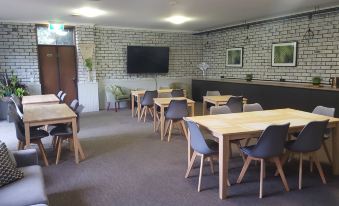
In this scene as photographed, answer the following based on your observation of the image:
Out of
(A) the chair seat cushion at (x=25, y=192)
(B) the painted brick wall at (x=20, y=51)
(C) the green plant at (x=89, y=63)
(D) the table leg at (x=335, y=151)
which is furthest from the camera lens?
(C) the green plant at (x=89, y=63)

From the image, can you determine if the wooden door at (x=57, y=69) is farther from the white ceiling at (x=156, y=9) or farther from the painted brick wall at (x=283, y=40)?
the painted brick wall at (x=283, y=40)

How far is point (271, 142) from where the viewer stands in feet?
8.79

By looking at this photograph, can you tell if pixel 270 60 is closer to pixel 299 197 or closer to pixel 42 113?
pixel 299 197

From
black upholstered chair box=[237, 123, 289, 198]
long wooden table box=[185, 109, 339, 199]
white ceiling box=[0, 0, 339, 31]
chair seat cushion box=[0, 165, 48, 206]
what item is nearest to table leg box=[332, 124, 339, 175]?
long wooden table box=[185, 109, 339, 199]

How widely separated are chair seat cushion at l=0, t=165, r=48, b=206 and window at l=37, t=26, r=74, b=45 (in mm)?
5952

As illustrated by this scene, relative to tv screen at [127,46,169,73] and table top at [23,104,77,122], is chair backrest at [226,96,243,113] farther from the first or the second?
tv screen at [127,46,169,73]

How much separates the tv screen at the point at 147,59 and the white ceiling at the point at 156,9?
1.63 metres

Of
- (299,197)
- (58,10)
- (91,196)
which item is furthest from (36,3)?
(299,197)

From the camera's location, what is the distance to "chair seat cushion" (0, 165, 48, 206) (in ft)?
6.37

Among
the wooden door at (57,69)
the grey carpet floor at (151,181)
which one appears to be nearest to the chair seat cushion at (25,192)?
the grey carpet floor at (151,181)

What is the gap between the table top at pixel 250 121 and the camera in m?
2.76

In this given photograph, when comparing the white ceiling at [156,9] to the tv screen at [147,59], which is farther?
the tv screen at [147,59]

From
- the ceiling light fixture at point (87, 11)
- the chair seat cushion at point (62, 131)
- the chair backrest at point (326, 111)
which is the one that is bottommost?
the chair seat cushion at point (62, 131)

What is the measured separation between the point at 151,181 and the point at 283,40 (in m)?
5.03
